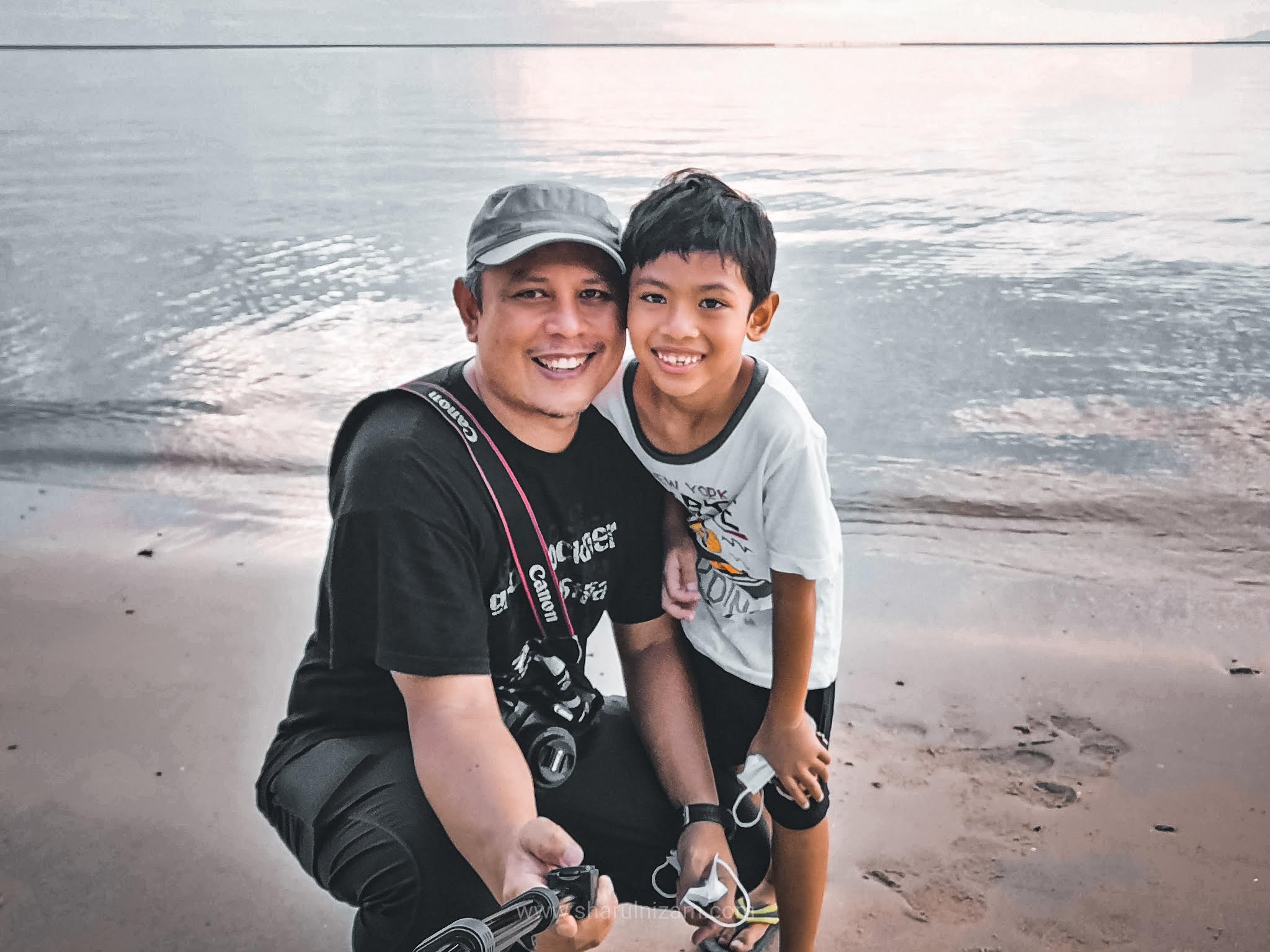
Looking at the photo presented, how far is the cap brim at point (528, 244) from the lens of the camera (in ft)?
6.05

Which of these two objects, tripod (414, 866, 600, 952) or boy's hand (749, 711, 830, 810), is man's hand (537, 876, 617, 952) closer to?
tripod (414, 866, 600, 952)

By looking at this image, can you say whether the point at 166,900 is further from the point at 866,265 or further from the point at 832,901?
the point at 866,265

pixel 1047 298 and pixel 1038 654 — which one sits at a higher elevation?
pixel 1047 298

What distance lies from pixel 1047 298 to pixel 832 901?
6.31m

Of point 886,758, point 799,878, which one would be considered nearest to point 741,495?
point 799,878

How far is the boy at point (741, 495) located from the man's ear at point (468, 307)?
0.27 m

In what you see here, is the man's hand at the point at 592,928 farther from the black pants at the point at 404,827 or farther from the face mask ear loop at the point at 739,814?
the face mask ear loop at the point at 739,814

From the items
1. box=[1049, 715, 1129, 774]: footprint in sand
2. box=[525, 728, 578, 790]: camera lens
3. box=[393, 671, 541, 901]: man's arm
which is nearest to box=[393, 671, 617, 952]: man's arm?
box=[393, 671, 541, 901]: man's arm

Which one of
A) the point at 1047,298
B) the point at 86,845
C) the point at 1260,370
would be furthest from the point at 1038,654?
the point at 1047,298

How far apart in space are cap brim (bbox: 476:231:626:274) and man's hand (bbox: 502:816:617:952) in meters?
0.87

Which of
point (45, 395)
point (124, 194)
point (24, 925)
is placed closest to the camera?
point (24, 925)

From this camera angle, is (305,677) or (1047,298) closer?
(305,677)

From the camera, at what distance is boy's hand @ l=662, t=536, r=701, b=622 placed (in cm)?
219

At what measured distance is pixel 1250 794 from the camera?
8.92 ft
